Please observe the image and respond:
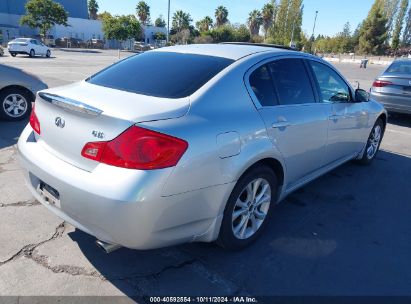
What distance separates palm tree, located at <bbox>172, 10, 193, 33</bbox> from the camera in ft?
274

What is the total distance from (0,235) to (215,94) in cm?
222

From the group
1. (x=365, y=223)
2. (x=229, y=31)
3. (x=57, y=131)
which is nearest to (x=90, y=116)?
(x=57, y=131)

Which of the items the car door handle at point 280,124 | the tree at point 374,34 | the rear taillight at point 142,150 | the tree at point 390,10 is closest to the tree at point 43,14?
the car door handle at point 280,124

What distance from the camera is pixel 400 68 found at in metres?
8.72

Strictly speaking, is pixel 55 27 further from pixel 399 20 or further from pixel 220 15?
pixel 399 20

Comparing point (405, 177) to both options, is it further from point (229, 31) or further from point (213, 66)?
point (229, 31)

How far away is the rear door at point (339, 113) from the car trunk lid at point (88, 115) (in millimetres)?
2032

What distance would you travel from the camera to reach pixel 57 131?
2531 mm

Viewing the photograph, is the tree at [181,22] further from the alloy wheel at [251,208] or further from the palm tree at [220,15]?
the alloy wheel at [251,208]

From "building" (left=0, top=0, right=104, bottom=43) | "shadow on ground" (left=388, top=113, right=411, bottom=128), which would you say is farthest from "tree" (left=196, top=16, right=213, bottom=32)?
"shadow on ground" (left=388, top=113, right=411, bottom=128)

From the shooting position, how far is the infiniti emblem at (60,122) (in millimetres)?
2482

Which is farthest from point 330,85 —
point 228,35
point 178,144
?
point 228,35

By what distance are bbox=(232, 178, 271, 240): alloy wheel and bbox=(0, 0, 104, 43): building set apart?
219ft

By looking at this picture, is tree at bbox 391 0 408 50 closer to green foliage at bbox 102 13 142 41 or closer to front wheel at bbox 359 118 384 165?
green foliage at bbox 102 13 142 41
